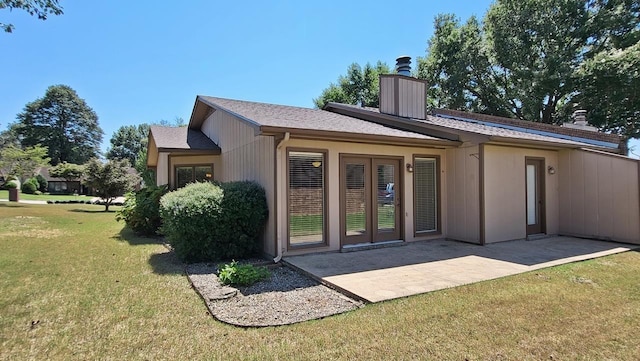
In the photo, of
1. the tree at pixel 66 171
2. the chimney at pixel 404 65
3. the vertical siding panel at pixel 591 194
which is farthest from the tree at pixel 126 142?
the vertical siding panel at pixel 591 194

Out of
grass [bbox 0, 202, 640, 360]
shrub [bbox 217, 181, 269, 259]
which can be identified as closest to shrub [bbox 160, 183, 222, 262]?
shrub [bbox 217, 181, 269, 259]

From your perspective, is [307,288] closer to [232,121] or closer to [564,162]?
[232,121]

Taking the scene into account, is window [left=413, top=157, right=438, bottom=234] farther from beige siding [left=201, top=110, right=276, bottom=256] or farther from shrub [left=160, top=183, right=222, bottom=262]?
shrub [left=160, top=183, right=222, bottom=262]

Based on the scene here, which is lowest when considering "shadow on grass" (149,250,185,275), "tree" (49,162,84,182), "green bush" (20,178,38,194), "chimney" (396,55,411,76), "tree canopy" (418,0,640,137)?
"shadow on grass" (149,250,185,275)

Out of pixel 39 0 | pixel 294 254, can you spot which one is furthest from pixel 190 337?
pixel 39 0

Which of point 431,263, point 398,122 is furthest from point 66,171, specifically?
point 431,263

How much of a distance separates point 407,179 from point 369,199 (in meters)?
1.21

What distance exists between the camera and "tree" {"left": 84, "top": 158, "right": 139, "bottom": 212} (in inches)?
753

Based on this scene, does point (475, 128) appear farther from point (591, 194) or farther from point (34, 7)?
point (34, 7)

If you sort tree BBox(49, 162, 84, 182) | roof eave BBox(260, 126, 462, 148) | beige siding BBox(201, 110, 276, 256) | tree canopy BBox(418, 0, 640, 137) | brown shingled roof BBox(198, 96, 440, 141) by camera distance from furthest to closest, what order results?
tree BBox(49, 162, 84, 182) → tree canopy BBox(418, 0, 640, 137) → beige siding BBox(201, 110, 276, 256) → brown shingled roof BBox(198, 96, 440, 141) → roof eave BBox(260, 126, 462, 148)

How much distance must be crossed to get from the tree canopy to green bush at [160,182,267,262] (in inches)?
763

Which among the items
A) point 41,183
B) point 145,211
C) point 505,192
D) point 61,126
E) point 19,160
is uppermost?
point 61,126

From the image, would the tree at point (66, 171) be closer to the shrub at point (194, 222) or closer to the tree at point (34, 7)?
the tree at point (34, 7)

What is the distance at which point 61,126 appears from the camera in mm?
55656
